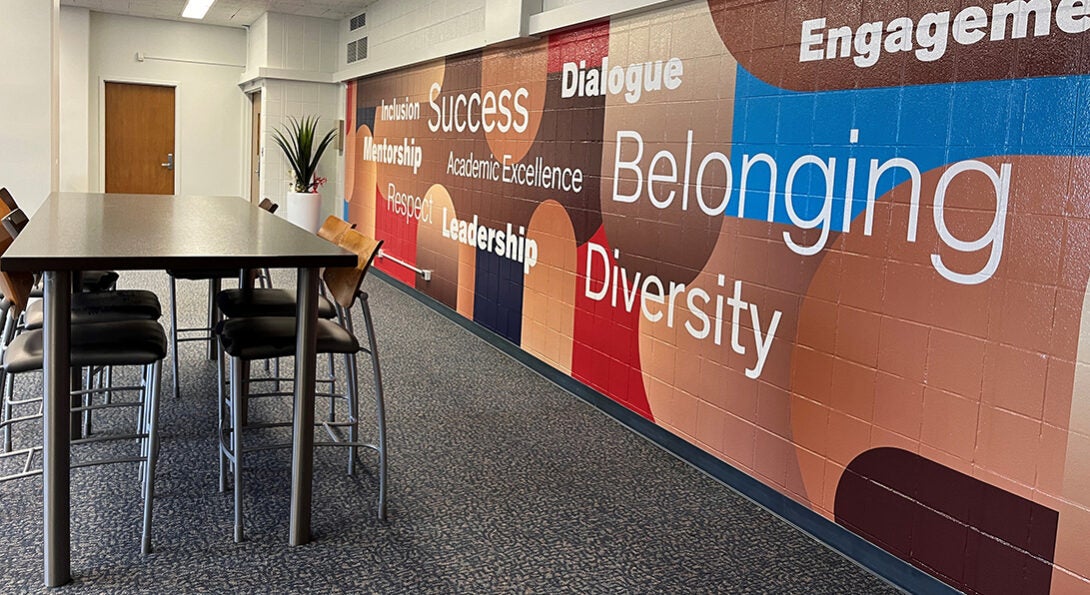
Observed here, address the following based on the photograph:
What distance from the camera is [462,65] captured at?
21.1ft

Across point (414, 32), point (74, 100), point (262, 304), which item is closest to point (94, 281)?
point (262, 304)

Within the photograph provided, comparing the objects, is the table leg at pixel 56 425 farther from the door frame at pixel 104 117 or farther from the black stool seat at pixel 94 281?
the door frame at pixel 104 117

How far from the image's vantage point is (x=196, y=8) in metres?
9.75

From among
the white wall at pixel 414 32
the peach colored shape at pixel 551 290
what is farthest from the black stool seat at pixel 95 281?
the white wall at pixel 414 32

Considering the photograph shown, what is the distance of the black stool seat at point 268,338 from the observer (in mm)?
2902

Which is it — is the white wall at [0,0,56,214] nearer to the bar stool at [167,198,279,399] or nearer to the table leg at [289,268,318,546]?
the bar stool at [167,198,279,399]

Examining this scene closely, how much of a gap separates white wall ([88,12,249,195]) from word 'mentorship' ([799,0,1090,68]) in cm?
990

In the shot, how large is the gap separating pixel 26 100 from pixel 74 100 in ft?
15.3

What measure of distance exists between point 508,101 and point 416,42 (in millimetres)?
2328

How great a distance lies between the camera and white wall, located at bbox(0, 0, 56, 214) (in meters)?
6.46

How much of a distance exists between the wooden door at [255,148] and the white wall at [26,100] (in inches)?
176

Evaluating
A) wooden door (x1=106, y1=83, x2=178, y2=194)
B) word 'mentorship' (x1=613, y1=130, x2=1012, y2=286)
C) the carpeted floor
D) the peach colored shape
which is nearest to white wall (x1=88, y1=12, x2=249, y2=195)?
wooden door (x1=106, y1=83, x2=178, y2=194)

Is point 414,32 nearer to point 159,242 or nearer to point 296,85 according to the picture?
point 296,85

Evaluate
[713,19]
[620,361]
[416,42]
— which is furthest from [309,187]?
[713,19]
